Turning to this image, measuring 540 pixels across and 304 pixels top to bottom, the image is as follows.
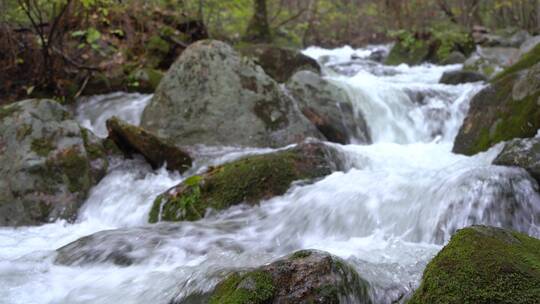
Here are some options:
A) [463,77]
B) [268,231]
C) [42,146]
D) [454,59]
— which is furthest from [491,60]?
[42,146]

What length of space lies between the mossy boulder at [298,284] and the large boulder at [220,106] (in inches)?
172

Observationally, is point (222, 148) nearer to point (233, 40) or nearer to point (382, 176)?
point (382, 176)

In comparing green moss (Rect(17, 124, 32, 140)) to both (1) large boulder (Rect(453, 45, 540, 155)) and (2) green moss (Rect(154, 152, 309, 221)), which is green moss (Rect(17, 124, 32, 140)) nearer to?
(2) green moss (Rect(154, 152, 309, 221))

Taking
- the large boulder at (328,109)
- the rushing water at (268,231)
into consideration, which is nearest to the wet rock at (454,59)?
the large boulder at (328,109)

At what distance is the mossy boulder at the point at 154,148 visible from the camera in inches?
243

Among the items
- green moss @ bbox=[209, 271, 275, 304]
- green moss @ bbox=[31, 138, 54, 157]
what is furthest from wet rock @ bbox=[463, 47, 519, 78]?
green moss @ bbox=[209, 271, 275, 304]

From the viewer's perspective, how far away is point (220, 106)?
7.25 meters

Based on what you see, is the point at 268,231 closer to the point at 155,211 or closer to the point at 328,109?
the point at 155,211

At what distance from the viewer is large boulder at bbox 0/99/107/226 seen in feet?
17.9

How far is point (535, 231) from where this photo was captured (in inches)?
147

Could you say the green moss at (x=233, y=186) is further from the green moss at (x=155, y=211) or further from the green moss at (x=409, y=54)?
the green moss at (x=409, y=54)

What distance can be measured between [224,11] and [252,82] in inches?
278

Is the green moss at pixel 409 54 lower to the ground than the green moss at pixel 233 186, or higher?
lower

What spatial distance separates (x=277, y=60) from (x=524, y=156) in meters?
6.73
